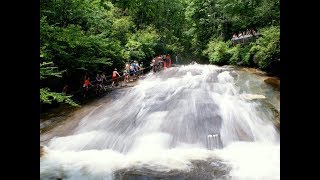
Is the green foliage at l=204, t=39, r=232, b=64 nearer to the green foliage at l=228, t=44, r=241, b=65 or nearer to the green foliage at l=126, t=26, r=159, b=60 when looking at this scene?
the green foliage at l=228, t=44, r=241, b=65

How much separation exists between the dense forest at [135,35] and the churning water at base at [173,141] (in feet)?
6.52

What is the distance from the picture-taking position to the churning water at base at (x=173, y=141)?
9.42 m

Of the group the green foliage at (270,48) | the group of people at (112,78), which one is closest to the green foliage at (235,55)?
the green foliage at (270,48)

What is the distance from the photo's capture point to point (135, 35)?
2952 centimetres

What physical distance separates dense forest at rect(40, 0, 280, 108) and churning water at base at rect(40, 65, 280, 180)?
1986 mm

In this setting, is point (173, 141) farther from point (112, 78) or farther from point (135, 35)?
point (135, 35)

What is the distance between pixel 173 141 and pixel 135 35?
19127 millimetres

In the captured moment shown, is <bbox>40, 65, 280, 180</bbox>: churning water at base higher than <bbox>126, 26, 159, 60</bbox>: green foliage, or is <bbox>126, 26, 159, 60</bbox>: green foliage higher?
<bbox>126, 26, 159, 60</bbox>: green foliage

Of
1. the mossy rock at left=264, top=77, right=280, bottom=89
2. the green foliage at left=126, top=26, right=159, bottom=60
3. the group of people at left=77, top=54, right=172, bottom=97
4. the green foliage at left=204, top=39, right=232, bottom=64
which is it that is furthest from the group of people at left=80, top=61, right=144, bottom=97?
the green foliage at left=204, top=39, right=232, bottom=64

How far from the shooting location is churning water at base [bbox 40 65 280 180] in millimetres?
9422

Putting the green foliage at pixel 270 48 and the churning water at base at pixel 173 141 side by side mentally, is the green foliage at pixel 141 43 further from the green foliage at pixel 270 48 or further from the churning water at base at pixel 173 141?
the green foliage at pixel 270 48

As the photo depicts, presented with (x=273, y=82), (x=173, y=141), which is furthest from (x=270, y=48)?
(x=173, y=141)
